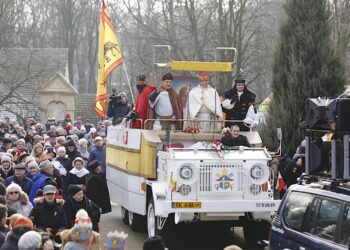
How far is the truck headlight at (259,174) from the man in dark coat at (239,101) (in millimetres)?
2353

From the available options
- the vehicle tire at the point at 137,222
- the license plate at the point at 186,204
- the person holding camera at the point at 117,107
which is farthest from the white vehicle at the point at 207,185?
the person holding camera at the point at 117,107

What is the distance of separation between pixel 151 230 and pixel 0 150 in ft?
23.9

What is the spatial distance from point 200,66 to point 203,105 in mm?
848

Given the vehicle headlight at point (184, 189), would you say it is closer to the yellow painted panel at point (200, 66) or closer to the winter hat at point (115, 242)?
the yellow painted panel at point (200, 66)

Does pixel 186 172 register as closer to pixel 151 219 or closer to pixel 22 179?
pixel 151 219

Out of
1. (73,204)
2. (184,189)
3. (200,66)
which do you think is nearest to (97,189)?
(184,189)

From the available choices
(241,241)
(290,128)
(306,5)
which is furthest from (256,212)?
(306,5)

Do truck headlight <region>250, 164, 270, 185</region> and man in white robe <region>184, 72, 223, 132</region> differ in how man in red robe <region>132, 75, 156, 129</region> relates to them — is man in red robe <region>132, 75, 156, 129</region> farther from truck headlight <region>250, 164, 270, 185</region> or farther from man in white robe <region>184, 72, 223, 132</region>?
truck headlight <region>250, 164, 270, 185</region>

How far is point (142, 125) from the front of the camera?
15.8 metres

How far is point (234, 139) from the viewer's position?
47.8 ft

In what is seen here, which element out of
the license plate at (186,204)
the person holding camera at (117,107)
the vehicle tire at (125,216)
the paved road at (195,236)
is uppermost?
the person holding camera at (117,107)

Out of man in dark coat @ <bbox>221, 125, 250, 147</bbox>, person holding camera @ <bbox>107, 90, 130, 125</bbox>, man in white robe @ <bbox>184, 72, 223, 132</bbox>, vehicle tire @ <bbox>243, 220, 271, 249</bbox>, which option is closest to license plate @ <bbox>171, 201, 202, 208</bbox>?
vehicle tire @ <bbox>243, 220, 271, 249</bbox>

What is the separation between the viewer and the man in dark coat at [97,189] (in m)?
15.0

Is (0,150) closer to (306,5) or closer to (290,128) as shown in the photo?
(290,128)
